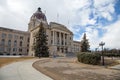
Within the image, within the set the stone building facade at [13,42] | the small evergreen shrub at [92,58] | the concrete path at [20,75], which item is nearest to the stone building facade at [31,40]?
the stone building facade at [13,42]

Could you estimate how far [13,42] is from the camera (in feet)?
221

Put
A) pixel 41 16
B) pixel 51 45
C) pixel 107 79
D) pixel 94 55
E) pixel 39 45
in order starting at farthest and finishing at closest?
pixel 41 16 < pixel 51 45 < pixel 39 45 < pixel 94 55 < pixel 107 79

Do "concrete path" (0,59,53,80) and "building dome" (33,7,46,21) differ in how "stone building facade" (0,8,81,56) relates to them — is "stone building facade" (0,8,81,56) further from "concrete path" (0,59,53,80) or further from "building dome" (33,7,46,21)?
"concrete path" (0,59,53,80)

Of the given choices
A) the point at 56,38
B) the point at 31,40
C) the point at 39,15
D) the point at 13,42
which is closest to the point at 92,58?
the point at 56,38

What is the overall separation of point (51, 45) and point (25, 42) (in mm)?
19470

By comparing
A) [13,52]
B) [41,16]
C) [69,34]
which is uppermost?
[41,16]

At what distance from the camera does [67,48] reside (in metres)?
66.1

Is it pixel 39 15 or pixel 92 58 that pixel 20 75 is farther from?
pixel 39 15

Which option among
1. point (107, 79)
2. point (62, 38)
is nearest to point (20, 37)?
point (62, 38)

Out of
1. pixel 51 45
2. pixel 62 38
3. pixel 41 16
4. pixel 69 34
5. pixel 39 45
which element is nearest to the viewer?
pixel 39 45

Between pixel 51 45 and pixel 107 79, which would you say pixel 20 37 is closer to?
pixel 51 45

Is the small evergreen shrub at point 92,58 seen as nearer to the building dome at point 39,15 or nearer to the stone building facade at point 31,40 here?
the stone building facade at point 31,40

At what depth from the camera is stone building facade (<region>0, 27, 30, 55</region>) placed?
210ft

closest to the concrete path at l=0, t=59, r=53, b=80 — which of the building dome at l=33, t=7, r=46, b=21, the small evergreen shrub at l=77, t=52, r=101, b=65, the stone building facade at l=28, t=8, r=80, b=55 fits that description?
the small evergreen shrub at l=77, t=52, r=101, b=65
